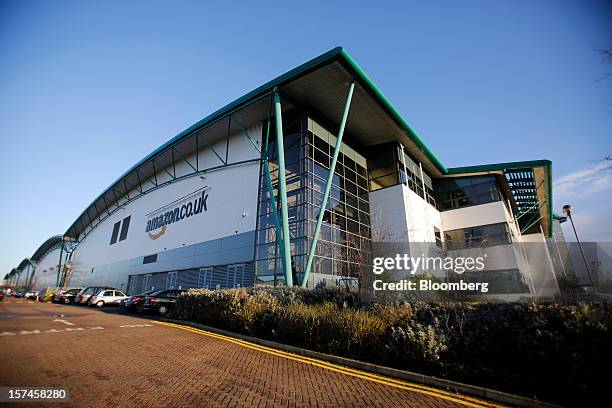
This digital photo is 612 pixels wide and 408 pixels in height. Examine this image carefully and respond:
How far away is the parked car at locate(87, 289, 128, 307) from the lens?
2238 centimetres

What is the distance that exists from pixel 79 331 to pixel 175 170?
24033 millimetres

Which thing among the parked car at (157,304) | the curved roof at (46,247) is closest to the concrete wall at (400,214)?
the parked car at (157,304)

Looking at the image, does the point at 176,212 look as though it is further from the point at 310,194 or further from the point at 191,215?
the point at 310,194

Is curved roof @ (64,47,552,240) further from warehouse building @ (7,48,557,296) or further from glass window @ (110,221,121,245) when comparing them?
glass window @ (110,221,121,245)

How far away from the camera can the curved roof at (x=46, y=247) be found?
223 ft

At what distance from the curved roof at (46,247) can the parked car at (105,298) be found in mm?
56951

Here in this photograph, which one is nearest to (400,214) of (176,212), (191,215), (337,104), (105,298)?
(337,104)

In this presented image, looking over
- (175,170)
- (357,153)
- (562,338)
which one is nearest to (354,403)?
(562,338)

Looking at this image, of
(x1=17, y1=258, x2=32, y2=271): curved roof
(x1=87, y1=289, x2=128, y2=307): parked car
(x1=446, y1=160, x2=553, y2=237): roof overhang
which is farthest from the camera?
(x1=17, y1=258, x2=32, y2=271): curved roof

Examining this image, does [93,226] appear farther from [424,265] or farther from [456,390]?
[456,390]

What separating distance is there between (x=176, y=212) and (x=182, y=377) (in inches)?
1026

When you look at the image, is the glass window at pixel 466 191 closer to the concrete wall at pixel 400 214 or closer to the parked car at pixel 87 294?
the concrete wall at pixel 400 214

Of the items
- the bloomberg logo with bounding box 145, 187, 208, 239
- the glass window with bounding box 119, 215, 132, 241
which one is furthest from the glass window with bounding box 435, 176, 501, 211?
the glass window with bounding box 119, 215, 132, 241

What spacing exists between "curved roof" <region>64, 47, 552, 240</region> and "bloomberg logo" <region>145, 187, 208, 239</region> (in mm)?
5245
